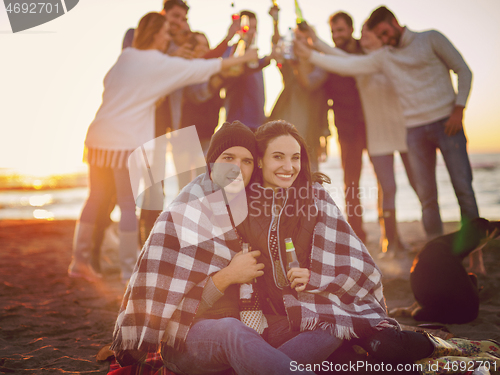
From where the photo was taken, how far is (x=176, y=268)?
185 cm

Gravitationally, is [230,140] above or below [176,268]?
above

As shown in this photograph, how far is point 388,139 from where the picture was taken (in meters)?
3.86

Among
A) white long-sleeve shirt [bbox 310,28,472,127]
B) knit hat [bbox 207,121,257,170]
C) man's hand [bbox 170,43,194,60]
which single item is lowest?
knit hat [bbox 207,121,257,170]

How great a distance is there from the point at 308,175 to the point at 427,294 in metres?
1.20

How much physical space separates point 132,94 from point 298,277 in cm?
232

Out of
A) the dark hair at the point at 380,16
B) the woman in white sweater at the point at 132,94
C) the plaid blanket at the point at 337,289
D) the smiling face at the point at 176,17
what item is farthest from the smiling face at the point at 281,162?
the smiling face at the point at 176,17

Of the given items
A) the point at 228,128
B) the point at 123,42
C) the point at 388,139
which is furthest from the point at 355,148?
the point at 123,42

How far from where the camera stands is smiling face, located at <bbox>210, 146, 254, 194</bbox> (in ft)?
6.86

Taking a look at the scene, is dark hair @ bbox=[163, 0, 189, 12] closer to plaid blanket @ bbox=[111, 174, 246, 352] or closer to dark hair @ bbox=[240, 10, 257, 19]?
dark hair @ bbox=[240, 10, 257, 19]

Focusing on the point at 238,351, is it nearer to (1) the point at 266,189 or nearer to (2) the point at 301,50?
(1) the point at 266,189

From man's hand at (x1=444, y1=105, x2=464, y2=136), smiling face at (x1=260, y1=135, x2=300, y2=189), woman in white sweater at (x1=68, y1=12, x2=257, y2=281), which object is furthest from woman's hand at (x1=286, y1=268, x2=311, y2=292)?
man's hand at (x1=444, y1=105, x2=464, y2=136)

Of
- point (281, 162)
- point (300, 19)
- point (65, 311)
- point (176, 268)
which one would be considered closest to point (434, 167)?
point (300, 19)

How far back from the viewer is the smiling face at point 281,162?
217 cm

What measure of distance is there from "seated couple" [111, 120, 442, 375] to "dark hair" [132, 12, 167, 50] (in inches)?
66.6
